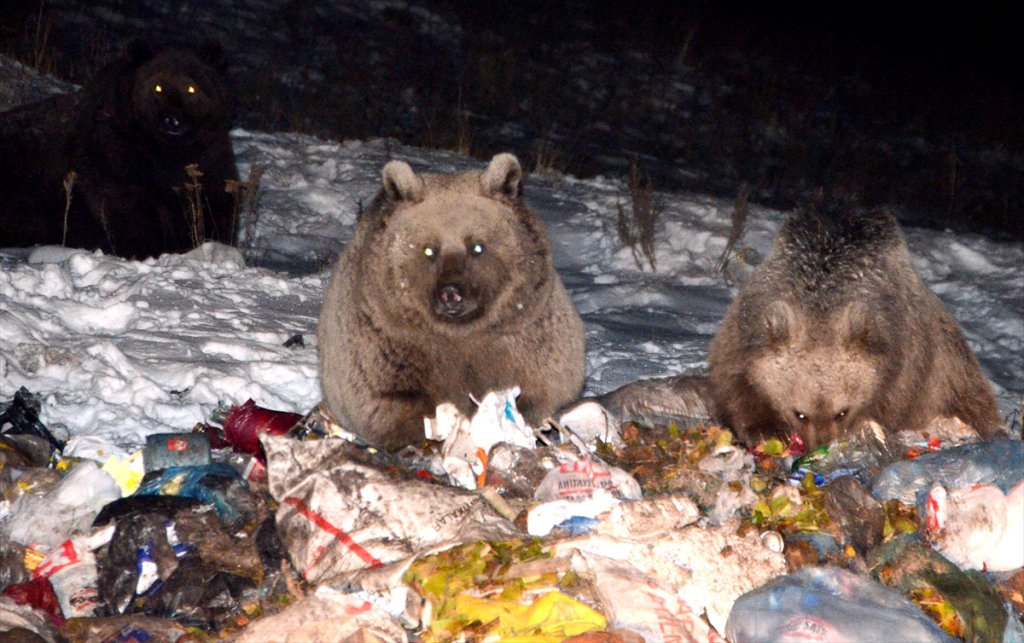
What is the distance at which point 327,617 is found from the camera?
348cm

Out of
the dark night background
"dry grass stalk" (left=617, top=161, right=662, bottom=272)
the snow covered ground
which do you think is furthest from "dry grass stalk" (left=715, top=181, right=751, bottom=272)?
the dark night background

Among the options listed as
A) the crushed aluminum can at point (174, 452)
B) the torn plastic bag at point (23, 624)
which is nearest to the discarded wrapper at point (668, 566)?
the torn plastic bag at point (23, 624)

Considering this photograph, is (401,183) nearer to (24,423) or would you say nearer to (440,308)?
(440,308)

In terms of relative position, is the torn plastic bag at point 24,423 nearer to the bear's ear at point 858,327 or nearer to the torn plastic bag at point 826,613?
the torn plastic bag at point 826,613

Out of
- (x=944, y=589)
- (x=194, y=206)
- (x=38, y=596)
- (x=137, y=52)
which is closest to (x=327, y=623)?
(x=38, y=596)

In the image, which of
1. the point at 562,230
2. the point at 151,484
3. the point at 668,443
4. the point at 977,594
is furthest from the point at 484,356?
the point at 562,230

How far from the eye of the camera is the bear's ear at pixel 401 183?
5.40 metres

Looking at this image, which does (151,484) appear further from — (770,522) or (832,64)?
(832,64)

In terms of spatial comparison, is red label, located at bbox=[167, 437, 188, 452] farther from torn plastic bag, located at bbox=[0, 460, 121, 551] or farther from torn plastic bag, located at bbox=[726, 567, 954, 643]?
torn plastic bag, located at bbox=[726, 567, 954, 643]

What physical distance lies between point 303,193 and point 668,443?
6.08 m

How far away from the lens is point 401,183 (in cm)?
545

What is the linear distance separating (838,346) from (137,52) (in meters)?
6.19

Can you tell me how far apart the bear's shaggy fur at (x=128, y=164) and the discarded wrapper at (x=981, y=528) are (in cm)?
615

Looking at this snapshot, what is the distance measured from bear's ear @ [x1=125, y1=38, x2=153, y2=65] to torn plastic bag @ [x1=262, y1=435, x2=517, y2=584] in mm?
5672
